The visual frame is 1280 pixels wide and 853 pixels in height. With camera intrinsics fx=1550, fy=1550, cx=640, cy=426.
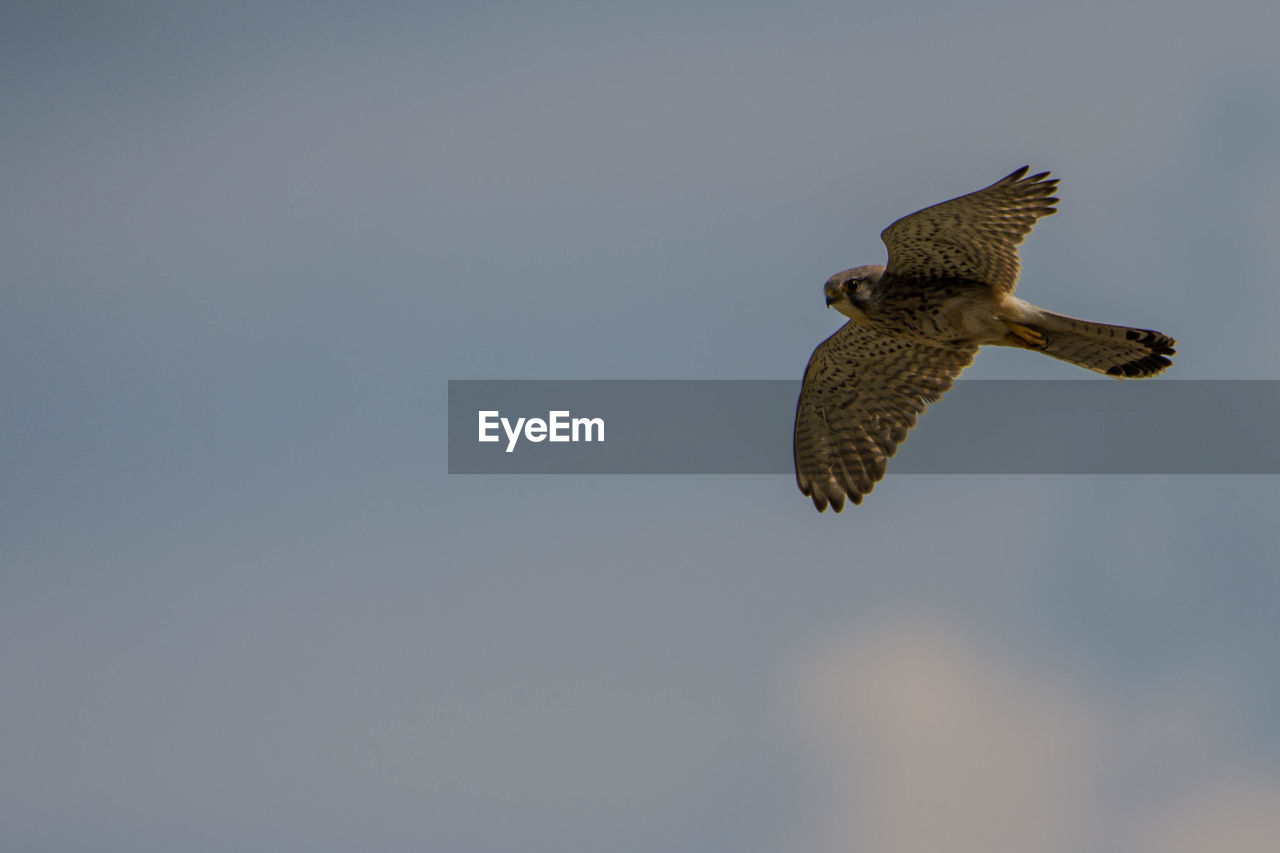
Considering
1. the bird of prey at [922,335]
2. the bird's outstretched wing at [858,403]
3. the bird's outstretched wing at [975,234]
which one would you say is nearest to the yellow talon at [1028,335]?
the bird of prey at [922,335]

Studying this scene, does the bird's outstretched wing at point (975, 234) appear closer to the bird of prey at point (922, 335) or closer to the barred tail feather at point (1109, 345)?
the bird of prey at point (922, 335)

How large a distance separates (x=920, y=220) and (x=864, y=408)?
241 centimetres

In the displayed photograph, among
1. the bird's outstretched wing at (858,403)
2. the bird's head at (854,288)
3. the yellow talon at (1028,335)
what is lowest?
the bird's outstretched wing at (858,403)

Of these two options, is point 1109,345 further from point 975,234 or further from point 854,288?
point 854,288

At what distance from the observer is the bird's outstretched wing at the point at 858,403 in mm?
13148

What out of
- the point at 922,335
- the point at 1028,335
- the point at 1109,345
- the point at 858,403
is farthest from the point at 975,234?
the point at 858,403

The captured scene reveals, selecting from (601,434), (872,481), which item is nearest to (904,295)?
(872,481)

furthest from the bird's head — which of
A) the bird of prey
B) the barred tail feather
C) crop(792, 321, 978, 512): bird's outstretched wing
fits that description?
the barred tail feather

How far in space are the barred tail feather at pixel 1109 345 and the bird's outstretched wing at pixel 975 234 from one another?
0.49m

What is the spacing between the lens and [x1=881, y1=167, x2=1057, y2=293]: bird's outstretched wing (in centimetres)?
1127

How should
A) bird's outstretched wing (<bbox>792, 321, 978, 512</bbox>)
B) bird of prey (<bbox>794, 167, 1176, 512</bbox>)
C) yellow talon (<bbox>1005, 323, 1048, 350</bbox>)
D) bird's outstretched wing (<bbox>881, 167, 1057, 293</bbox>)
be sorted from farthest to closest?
bird's outstretched wing (<bbox>792, 321, 978, 512</bbox>), yellow talon (<bbox>1005, 323, 1048, 350</bbox>), bird of prey (<bbox>794, 167, 1176, 512</bbox>), bird's outstretched wing (<bbox>881, 167, 1057, 293</bbox>)

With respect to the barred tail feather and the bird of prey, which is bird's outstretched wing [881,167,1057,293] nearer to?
the bird of prey

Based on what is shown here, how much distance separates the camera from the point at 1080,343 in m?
11.8

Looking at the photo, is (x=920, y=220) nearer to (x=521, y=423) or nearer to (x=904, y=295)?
(x=904, y=295)
